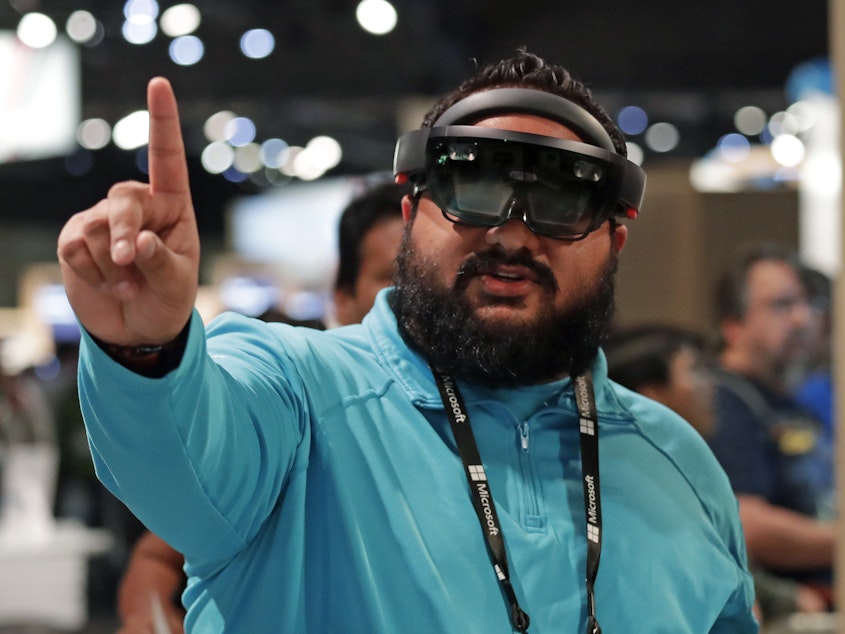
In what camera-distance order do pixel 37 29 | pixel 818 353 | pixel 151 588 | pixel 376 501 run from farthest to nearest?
pixel 37 29 < pixel 818 353 < pixel 151 588 < pixel 376 501

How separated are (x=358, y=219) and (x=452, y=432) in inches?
55.3

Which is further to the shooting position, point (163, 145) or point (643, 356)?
point (643, 356)

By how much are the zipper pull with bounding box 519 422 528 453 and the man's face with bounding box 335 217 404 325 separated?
1147 millimetres

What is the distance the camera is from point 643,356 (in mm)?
3137

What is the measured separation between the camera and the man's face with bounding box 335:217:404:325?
8.91 feet

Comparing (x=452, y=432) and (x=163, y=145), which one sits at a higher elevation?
(x=163, y=145)

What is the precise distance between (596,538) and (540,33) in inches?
272

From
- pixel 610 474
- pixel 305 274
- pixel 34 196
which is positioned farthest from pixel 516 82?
pixel 34 196

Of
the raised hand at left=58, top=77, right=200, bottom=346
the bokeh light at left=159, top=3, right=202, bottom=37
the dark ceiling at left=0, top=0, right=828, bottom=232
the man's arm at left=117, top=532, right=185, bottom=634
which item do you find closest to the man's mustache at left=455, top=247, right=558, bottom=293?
the raised hand at left=58, top=77, right=200, bottom=346

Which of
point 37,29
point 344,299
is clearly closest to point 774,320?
point 344,299

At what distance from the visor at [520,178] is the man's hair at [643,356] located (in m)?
1.47

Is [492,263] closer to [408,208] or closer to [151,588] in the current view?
[408,208]

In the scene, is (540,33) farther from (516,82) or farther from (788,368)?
(516,82)

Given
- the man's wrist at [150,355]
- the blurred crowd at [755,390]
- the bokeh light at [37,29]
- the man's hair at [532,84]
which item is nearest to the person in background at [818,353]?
the blurred crowd at [755,390]
